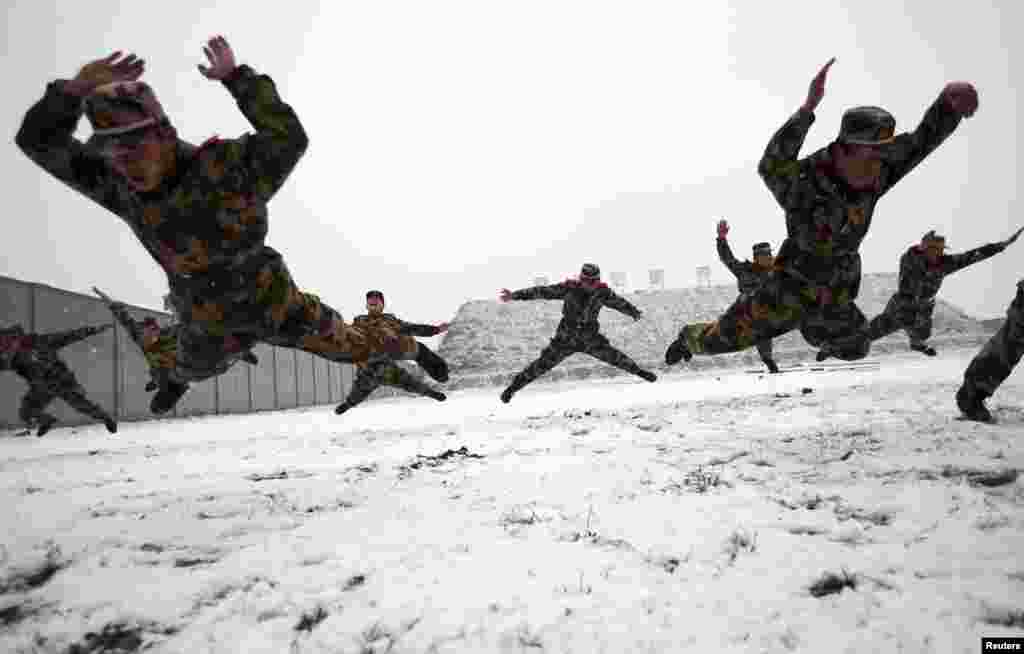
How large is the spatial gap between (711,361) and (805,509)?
23.8 m

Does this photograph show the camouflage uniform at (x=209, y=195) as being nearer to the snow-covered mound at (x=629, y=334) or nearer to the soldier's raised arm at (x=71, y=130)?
the soldier's raised arm at (x=71, y=130)

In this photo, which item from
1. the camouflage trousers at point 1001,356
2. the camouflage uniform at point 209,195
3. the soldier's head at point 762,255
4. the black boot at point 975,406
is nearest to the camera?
the camouflage uniform at point 209,195

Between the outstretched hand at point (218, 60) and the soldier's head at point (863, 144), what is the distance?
3950mm

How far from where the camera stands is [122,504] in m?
3.08

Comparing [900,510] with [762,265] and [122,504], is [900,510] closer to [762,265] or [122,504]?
[122,504]

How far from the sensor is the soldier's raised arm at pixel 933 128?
325 centimetres

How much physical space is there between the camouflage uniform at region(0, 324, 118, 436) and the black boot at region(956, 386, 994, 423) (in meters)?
10.4

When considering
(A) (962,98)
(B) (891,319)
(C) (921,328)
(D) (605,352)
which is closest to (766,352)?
Result: (C) (921,328)

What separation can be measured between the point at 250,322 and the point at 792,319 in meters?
4.24

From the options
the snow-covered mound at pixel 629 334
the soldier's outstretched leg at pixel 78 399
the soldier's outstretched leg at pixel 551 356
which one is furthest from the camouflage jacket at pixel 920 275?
the snow-covered mound at pixel 629 334

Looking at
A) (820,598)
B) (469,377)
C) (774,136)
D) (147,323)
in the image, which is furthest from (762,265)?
(469,377)

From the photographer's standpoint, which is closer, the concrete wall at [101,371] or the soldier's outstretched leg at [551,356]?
the soldier's outstretched leg at [551,356]

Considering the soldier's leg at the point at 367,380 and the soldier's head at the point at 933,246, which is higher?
the soldier's head at the point at 933,246

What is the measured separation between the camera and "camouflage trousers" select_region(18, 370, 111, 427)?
7.79 m
